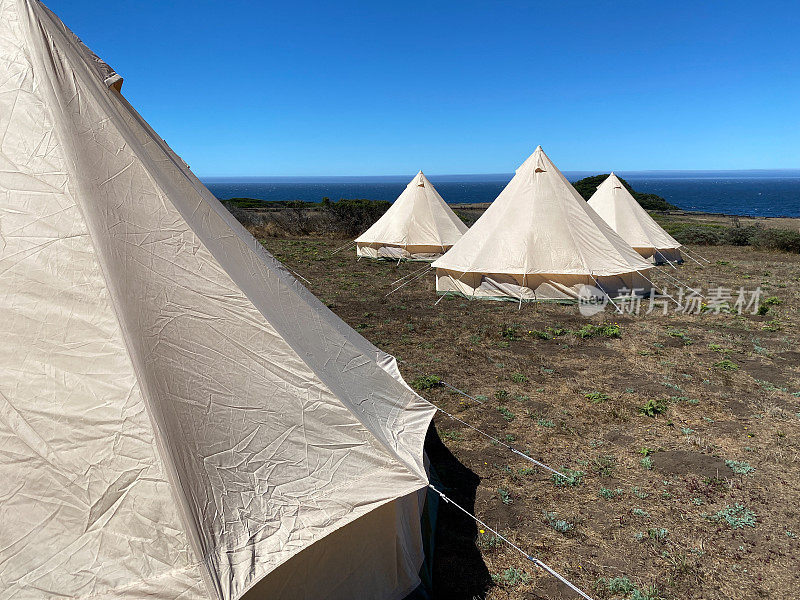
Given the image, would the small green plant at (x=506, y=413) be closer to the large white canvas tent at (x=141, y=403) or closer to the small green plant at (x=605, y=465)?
the small green plant at (x=605, y=465)

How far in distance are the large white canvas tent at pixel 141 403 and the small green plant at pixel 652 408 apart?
3.82 meters

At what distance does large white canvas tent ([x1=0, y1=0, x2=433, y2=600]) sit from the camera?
7.10 ft

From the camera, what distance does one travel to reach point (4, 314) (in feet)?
7.66

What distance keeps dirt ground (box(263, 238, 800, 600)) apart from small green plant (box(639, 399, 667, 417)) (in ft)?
0.10

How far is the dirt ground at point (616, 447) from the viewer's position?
3525 mm

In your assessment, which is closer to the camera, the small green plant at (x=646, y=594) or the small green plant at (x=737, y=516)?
the small green plant at (x=646, y=594)

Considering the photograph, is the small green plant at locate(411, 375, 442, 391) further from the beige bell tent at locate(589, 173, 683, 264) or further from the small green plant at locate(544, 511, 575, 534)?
the beige bell tent at locate(589, 173, 683, 264)

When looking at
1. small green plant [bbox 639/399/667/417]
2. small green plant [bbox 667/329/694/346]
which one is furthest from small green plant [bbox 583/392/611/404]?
small green plant [bbox 667/329/694/346]

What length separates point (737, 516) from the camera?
4.07 meters

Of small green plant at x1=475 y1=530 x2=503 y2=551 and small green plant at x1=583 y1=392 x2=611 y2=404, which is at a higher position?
small green plant at x1=475 y1=530 x2=503 y2=551

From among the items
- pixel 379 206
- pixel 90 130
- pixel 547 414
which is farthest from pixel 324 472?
pixel 379 206

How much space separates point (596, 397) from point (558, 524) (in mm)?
2698

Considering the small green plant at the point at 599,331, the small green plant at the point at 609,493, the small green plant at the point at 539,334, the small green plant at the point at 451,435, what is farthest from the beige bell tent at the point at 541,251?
the small green plant at the point at 609,493

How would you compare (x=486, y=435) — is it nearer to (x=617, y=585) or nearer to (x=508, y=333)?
(x=617, y=585)
